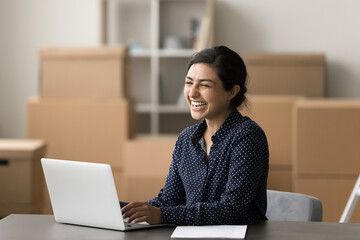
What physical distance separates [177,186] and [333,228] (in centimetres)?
55

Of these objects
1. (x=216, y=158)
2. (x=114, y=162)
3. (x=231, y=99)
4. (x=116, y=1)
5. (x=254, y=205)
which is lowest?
(x=114, y=162)

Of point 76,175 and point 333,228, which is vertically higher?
point 76,175

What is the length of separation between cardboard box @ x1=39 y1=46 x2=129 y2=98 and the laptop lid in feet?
7.27

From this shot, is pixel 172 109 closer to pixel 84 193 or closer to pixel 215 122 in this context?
pixel 215 122

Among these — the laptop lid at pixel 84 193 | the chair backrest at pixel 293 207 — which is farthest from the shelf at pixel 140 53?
the laptop lid at pixel 84 193

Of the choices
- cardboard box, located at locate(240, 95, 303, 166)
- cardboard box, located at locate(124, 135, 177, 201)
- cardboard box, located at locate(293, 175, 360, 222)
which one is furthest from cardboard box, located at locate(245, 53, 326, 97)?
cardboard box, located at locate(293, 175, 360, 222)

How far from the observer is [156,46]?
17.1 feet

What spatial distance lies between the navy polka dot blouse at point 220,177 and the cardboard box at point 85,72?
6.28 ft

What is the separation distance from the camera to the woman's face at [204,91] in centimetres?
193

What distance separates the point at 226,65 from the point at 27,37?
374cm

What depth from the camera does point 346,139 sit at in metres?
3.48

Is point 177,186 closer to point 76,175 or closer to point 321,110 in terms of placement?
point 76,175

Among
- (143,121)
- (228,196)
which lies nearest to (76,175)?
(228,196)

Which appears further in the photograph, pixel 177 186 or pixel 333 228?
pixel 177 186
